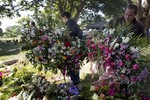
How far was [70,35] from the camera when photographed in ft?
19.9

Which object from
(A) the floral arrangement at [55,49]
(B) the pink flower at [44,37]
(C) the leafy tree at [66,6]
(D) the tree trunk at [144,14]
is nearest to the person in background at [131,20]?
(A) the floral arrangement at [55,49]

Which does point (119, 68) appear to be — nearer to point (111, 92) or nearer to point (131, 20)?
point (111, 92)

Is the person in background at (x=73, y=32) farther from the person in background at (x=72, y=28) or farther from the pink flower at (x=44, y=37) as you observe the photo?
the pink flower at (x=44, y=37)

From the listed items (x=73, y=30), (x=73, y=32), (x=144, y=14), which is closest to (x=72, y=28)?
(x=73, y=30)

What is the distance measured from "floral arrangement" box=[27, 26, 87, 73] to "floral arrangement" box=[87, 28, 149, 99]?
860 millimetres

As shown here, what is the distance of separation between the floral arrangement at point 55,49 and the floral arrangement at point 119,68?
0.86 m

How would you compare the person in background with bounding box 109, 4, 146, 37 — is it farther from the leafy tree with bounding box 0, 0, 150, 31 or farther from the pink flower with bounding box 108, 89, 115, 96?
the leafy tree with bounding box 0, 0, 150, 31

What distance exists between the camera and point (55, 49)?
19.0 ft

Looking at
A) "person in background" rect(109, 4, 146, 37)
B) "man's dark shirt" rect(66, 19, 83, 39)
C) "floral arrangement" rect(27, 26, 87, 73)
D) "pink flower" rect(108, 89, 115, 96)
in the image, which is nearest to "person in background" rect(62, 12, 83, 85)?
"man's dark shirt" rect(66, 19, 83, 39)

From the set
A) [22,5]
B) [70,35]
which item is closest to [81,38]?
[70,35]

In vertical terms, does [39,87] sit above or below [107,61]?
below

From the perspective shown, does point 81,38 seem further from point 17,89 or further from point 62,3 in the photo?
point 62,3

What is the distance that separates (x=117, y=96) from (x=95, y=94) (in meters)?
0.37

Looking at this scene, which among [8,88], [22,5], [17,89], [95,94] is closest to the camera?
[95,94]
